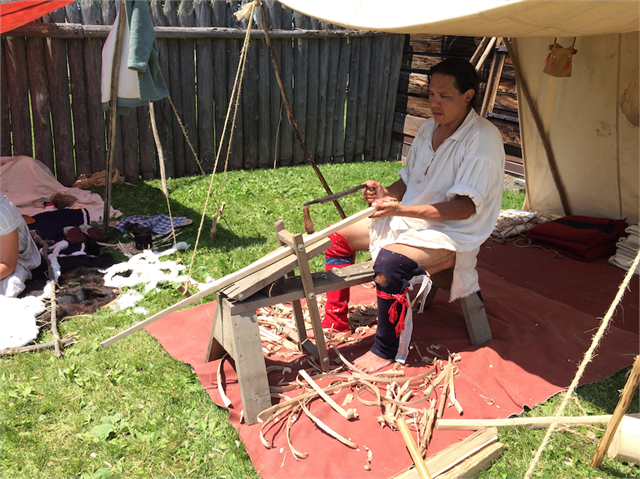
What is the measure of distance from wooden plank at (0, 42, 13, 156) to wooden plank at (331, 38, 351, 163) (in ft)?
13.4

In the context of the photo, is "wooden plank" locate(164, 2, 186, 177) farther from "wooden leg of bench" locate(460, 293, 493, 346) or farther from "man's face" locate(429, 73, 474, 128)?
"wooden leg of bench" locate(460, 293, 493, 346)

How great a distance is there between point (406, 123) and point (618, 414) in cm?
617

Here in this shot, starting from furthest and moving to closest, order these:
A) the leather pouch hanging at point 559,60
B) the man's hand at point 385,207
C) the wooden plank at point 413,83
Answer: the wooden plank at point 413,83 < the leather pouch hanging at point 559,60 < the man's hand at point 385,207

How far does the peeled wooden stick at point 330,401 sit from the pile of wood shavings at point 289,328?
0.33 meters

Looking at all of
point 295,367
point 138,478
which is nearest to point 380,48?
point 295,367

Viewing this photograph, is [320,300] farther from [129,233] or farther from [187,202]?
[187,202]

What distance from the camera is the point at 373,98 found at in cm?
796

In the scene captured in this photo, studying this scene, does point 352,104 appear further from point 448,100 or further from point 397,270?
point 397,270

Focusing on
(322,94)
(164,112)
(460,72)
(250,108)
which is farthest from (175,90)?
(460,72)

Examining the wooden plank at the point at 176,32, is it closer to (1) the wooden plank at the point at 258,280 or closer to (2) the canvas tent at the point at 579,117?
(2) the canvas tent at the point at 579,117

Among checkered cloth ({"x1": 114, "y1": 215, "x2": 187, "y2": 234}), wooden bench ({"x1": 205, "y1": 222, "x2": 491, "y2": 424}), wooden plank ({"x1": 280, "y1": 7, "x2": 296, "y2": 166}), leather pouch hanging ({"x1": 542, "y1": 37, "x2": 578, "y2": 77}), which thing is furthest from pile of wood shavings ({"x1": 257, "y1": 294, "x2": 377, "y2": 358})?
wooden plank ({"x1": 280, "y1": 7, "x2": 296, "y2": 166})

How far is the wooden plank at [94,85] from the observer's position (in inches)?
230

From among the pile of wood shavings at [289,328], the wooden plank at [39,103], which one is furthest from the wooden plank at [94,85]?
the pile of wood shavings at [289,328]

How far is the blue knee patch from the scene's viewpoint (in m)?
2.85
